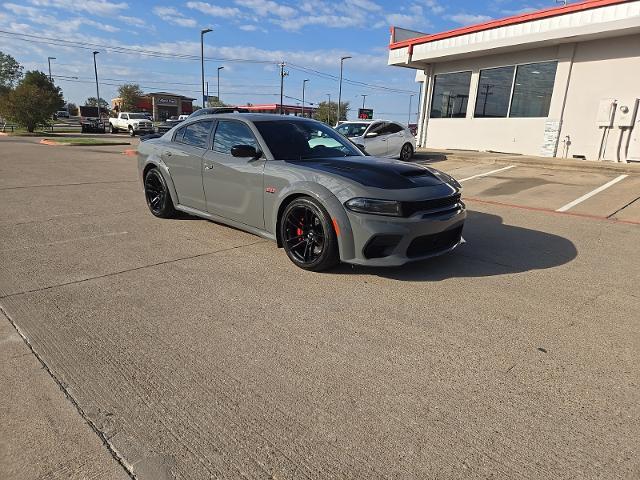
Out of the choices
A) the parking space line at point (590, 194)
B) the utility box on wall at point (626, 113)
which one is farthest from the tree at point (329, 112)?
the parking space line at point (590, 194)

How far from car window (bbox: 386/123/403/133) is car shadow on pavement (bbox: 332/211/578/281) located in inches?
334

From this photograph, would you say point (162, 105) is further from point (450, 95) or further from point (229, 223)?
point (229, 223)

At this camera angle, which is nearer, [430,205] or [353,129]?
[430,205]

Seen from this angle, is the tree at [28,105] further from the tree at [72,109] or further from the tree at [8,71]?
the tree at [72,109]

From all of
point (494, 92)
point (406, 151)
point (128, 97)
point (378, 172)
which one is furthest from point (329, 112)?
point (378, 172)

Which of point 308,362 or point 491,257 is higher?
point 491,257

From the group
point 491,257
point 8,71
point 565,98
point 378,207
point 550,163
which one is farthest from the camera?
point 8,71

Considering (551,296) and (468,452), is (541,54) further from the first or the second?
(468,452)

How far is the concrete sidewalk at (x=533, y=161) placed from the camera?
11.7 metres

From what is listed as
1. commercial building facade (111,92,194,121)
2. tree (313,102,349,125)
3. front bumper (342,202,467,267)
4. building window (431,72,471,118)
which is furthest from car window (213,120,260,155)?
commercial building facade (111,92,194,121)

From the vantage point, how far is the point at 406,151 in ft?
49.1

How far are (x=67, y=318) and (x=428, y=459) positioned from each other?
2.68 m

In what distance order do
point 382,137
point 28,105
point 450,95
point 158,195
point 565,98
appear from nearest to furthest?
point 158,195 < point 382,137 < point 565,98 < point 450,95 < point 28,105

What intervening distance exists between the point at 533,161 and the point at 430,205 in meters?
10.7
